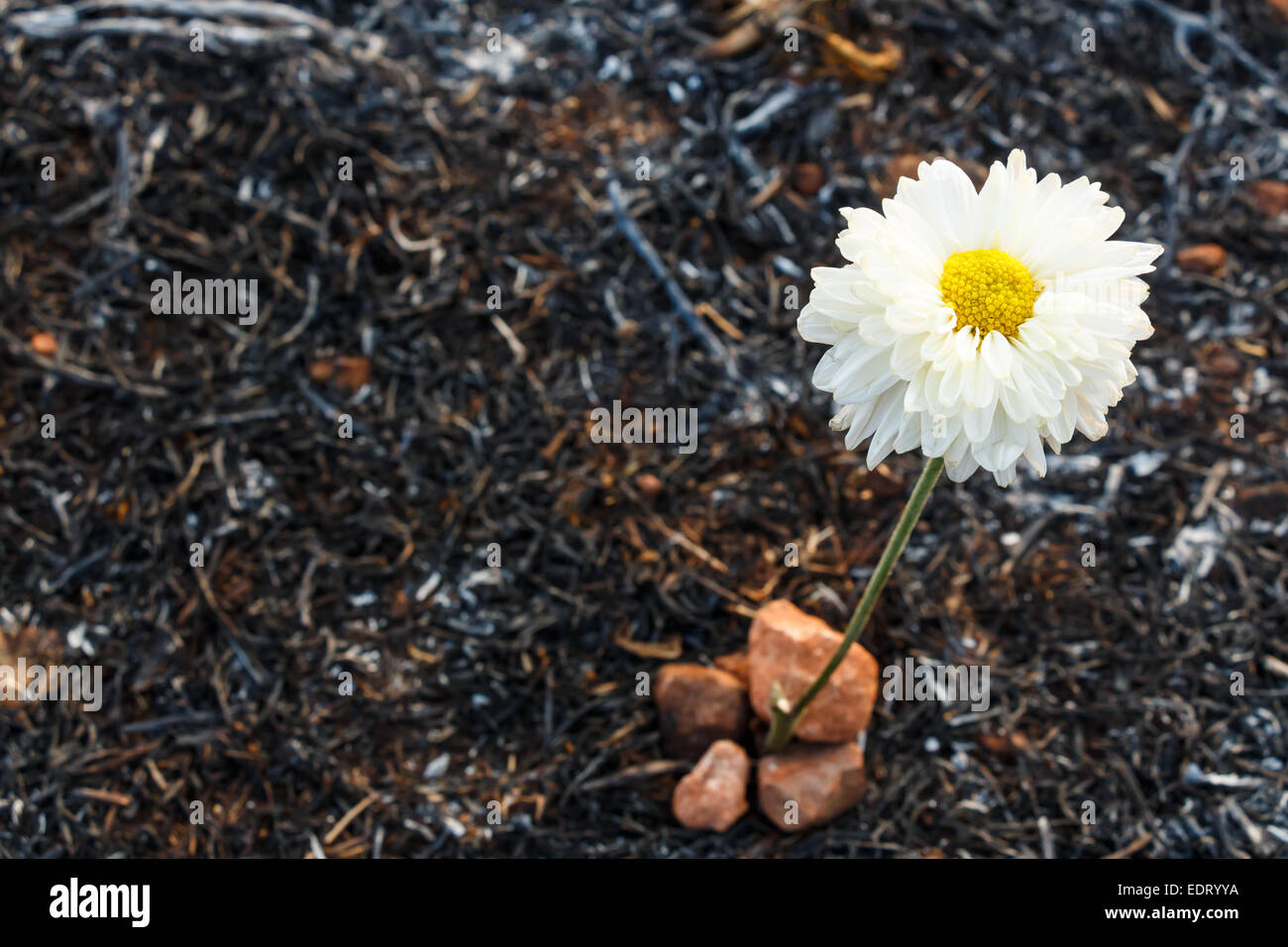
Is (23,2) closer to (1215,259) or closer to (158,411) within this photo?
(158,411)

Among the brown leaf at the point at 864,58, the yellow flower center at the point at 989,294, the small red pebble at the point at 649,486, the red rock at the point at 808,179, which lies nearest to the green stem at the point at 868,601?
the yellow flower center at the point at 989,294

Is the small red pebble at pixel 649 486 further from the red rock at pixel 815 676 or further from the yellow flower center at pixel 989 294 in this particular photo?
the yellow flower center at pixel 989 294

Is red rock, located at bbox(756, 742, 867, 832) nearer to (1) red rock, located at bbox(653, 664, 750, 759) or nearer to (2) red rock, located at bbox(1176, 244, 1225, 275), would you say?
(1) red rock, located at bbox(653, 664, 750, 759)

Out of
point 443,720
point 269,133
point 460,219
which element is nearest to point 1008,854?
point 443,720

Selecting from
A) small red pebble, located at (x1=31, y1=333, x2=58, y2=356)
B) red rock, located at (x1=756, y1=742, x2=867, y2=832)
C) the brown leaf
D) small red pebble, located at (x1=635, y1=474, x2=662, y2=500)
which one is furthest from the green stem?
A: small red pebble, located at (x1=31, y1=333, x2=58, y2=356)

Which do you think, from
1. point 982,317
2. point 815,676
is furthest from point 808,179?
point 982,317

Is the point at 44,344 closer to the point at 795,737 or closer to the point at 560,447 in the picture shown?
the point at 560,447
